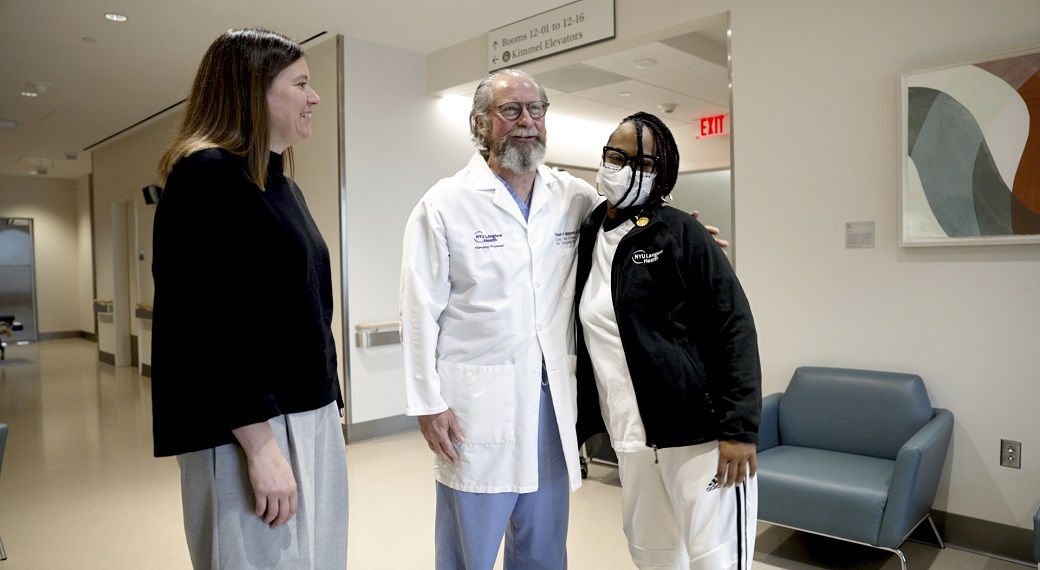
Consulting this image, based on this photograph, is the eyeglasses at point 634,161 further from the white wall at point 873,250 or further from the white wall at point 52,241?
the white wall at point 52,241

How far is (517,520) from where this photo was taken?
2.07 m

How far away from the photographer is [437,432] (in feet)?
6.43

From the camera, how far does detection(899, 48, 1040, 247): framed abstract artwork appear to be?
303cm

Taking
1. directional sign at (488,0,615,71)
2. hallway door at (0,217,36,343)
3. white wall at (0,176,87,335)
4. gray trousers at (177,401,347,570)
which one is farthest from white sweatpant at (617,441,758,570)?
hallway door at (0,217,36,343)

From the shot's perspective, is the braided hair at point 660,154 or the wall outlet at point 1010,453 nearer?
the braided hair at point 660,154

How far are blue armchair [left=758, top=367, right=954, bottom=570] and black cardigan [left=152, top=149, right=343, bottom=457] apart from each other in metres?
2.47

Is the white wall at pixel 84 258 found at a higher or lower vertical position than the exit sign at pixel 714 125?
lower

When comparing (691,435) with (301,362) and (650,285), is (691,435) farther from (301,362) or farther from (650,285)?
(301,362)

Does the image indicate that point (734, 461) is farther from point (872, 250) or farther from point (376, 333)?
point (376, 333)

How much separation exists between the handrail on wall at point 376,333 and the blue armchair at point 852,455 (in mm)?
3172

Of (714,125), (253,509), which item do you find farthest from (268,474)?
(714,125)

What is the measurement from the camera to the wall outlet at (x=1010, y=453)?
315 cm

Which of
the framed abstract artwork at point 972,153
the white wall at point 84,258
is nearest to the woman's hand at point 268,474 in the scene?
the framed abstract artwork at point 972,153

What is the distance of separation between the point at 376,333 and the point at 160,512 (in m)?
2.12
